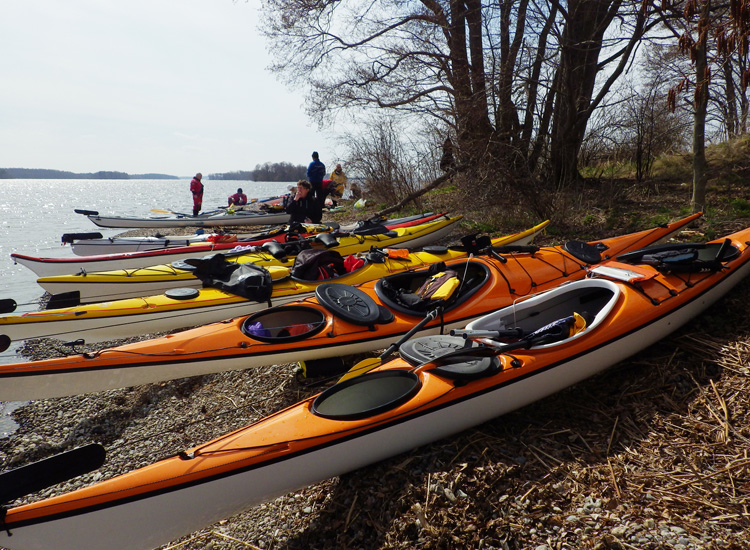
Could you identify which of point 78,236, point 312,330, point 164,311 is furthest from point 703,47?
point 78,236

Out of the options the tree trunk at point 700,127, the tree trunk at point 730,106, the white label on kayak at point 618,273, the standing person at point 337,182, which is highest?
the tree trunk at point 730,106

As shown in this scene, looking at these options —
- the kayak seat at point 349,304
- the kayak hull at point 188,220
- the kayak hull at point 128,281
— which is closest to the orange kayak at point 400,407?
the kayak seat at point 349,304

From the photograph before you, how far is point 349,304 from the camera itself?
3955 mm

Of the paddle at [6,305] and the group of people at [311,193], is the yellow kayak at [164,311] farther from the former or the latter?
the group of people at [311,193]

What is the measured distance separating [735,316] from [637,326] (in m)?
1.05

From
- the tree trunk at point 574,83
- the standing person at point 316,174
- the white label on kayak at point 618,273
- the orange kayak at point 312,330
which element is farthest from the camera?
the standing person at point 316,174

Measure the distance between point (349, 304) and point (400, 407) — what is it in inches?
62.6

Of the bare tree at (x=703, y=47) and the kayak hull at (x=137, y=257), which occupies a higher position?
the bare tree at (x=703, y=47)

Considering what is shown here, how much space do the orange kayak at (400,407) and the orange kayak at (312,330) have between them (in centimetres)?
66

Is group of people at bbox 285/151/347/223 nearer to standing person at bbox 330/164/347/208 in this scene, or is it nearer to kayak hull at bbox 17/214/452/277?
kayak hull at bbox 17/214/452/277

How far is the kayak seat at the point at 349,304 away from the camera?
149 inches

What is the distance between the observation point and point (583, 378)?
303cm

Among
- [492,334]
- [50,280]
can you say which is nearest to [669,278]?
[492,334]

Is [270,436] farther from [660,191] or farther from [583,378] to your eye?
[660,191]
